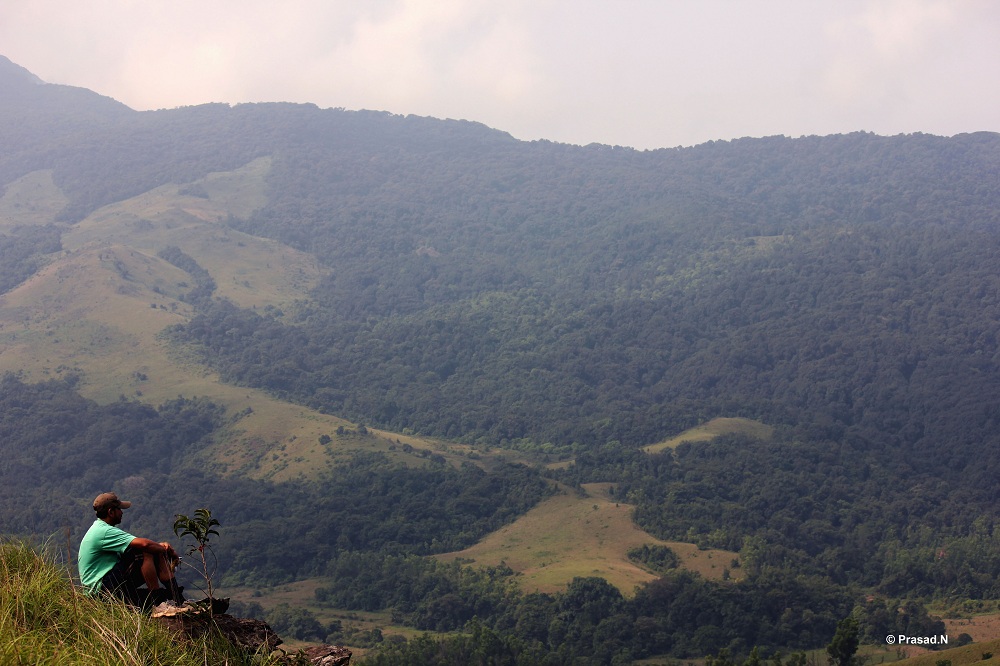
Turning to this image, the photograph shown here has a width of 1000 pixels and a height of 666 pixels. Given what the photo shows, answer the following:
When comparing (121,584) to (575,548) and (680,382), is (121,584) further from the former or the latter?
(680,382)

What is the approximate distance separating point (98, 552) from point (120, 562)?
222 mm

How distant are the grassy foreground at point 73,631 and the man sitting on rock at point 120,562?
20cm

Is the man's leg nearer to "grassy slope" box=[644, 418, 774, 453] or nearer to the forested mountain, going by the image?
the forested mountain

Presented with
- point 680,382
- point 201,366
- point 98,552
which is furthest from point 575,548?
point 98,552

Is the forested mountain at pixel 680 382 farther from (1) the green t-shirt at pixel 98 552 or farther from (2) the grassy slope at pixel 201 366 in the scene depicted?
(1) the green t-shirt at pixel 98 552


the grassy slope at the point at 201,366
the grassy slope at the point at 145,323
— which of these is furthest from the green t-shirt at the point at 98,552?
the grassy slope at the point at 145,323

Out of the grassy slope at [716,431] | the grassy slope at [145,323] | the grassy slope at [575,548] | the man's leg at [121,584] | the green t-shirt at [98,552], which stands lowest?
the grassy slope at [575,548]

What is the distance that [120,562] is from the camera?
860 centimetres

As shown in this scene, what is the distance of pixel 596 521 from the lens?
Result: 3327 inches

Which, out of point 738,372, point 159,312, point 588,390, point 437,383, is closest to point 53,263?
point 159,312

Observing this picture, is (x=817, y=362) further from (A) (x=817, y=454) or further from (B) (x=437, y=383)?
(B) (x=437, y=383)

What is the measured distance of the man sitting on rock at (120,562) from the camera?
8.38m

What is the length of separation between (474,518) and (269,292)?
8992 centimetres

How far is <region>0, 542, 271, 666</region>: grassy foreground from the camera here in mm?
7309
